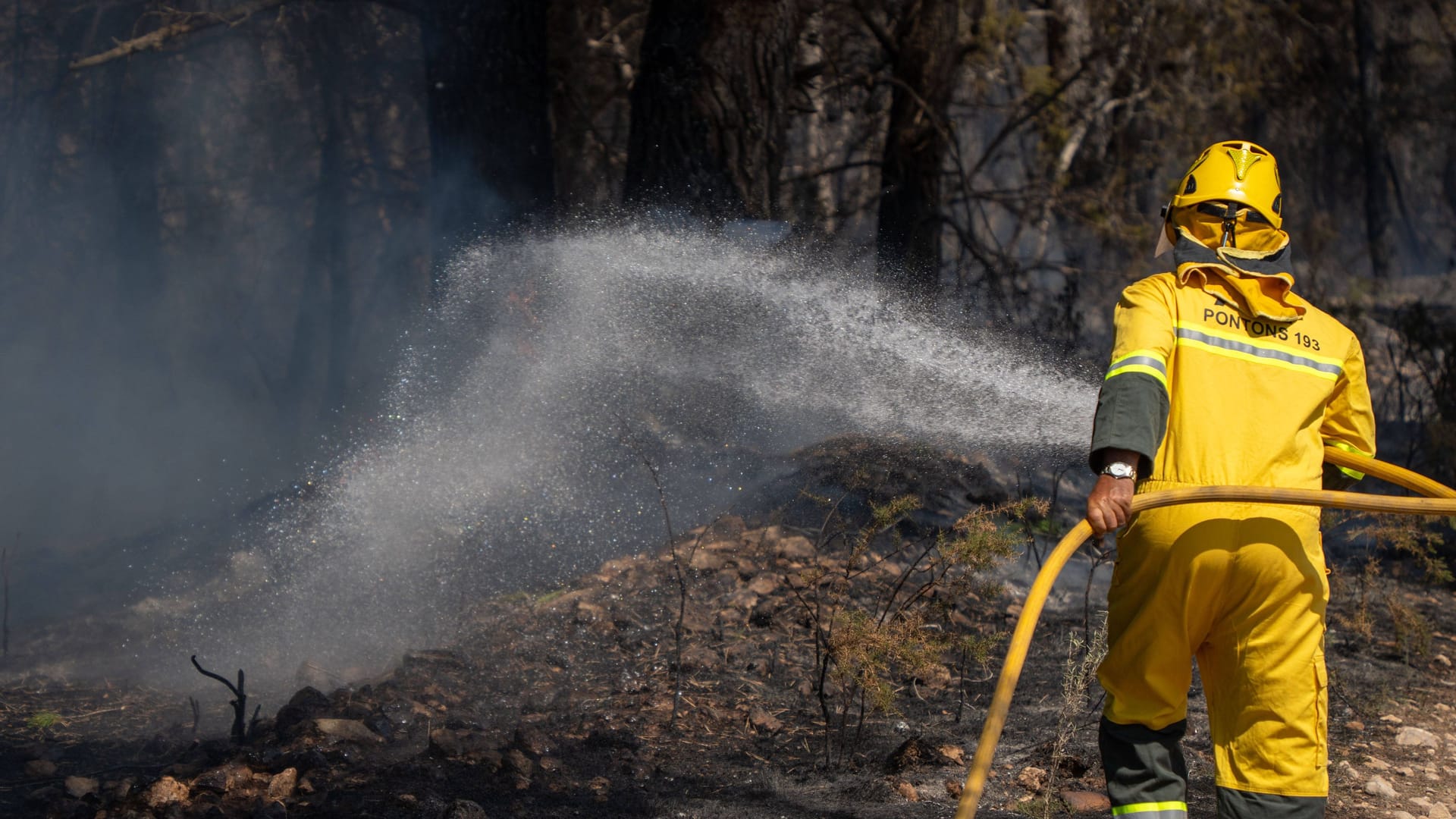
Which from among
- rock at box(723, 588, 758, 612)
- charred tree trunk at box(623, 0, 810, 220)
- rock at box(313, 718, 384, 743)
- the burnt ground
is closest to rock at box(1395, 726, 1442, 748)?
the burnt ground

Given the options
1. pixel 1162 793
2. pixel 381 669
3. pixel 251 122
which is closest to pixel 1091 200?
pixel 251 122

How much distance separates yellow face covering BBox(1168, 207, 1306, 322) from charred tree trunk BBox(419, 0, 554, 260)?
16.4 feet

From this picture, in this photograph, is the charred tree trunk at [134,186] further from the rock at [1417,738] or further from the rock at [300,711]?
the rock at [1417,738]

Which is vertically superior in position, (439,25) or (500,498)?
(439,25)

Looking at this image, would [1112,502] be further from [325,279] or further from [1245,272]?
[325,279]

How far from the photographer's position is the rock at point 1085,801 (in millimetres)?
3270

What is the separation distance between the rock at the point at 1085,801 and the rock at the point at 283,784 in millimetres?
2068

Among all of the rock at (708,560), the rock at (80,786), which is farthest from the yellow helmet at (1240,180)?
the rock at (80,786)

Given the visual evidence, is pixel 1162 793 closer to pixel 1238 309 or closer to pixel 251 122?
pixel 1238 309

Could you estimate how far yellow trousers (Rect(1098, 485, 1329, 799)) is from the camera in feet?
8.30

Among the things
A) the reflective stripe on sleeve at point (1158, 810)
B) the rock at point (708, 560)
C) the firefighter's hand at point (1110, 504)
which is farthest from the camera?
the rock at point (708, 560)

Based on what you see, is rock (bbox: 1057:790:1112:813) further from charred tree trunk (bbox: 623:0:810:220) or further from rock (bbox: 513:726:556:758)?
charred tree trunk (bbox: 623:0:810:220)

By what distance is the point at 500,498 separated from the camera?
19.0 ft

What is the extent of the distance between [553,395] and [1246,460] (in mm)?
3957
